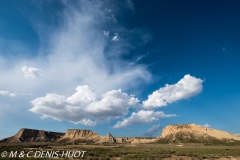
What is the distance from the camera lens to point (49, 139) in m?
190

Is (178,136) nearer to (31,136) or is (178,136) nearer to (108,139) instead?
(108,139)

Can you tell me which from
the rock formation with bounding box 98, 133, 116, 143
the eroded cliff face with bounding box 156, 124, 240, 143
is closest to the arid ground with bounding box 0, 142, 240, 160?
the eroded cliff face with bounding box 156, 124, 240, 143

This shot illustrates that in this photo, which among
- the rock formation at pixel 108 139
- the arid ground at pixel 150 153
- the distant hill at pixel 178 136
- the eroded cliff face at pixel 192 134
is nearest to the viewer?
the arid ground at pixel 150 153

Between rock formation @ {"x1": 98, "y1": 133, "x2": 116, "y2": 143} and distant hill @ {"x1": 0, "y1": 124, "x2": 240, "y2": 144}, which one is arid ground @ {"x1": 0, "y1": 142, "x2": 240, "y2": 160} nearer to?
distant hill @ {"x1": 0, "y1": 124, "x2": 240, "y2": 144}

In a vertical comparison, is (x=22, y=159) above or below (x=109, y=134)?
below

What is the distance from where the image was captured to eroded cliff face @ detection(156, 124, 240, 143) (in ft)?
449

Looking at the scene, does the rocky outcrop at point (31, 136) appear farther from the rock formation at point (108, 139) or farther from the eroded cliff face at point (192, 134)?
the eroded cliff face at point (192, 134)

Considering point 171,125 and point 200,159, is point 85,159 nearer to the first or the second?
point 200,159

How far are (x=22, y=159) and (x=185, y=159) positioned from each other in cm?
2409

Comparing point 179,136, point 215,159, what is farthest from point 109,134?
point 215,159

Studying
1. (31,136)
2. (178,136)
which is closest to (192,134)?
(178,136)

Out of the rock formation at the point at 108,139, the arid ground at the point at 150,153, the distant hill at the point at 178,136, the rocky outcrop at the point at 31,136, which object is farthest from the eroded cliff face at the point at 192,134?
the rocky outcrop at the point at 31,136

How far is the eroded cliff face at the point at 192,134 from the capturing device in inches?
5389

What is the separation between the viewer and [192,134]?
14875 centimetres
